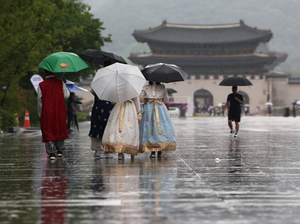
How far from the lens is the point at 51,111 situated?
33.7ft

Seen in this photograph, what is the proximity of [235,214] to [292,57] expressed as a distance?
152464 mm

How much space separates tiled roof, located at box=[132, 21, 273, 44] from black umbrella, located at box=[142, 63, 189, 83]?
61.8 meters

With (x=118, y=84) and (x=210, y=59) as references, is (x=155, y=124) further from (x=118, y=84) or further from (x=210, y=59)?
(x=210, y=59)

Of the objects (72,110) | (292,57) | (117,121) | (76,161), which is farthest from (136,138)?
(292,57)

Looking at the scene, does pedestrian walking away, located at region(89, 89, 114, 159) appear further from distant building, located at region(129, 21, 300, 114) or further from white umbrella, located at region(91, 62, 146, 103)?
distant building, located at region(129, 21, 300, 114)

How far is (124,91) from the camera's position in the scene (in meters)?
10.2

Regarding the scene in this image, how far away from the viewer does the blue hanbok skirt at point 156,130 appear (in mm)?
10781

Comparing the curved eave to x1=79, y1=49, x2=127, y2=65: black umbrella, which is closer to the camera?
x1=79, y1=49, x2=127, y2=65: black umbrella

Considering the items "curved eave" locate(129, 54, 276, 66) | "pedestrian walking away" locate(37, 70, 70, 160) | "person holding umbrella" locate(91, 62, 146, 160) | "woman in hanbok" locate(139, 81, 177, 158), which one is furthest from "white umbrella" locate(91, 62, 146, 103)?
"curved eave" locate(129, 54, 276, 66)

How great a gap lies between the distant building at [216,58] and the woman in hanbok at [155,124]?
197 ft

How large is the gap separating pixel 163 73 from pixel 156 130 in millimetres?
1124

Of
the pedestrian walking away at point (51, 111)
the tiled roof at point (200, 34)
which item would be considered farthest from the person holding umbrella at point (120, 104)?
the tiled roof at point (200, 34)

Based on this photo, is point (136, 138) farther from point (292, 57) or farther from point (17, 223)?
point (292, 57)

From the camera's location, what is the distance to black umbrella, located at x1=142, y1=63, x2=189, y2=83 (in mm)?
10992
